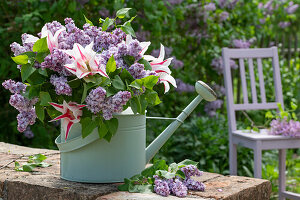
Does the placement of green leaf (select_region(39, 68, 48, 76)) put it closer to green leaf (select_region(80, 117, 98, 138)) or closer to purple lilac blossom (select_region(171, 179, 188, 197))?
green leaf (select_region(80, 117, 98, 138))

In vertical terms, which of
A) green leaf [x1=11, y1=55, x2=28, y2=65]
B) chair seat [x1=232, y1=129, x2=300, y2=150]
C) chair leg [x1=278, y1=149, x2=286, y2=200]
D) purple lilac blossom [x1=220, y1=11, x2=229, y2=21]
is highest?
purple lilac blossom [x1=220, y1=11, x2=229, y2=21]

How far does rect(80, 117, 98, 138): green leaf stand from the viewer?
4.68ft

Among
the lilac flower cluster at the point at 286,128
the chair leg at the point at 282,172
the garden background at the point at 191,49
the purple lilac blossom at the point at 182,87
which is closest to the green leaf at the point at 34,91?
the garden background at the point at 191,49

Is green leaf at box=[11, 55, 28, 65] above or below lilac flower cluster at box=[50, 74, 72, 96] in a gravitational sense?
above

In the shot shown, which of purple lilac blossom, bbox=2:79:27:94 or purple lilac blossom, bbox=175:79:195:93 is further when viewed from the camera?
purple lilac blossom, bbox=175:79:195:93

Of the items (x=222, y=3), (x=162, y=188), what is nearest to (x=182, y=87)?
(x=222, y=3)

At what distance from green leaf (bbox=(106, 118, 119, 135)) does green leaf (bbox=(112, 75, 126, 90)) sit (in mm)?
108

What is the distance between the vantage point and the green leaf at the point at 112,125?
1434mm

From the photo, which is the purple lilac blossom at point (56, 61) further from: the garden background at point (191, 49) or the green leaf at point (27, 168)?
the garden background at point (191, 49)

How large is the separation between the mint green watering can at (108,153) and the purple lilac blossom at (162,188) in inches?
4.2

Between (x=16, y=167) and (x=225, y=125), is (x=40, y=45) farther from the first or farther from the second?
(x=225, y=125)

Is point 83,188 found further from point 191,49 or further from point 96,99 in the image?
point 191,49

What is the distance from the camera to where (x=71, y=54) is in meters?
1.37

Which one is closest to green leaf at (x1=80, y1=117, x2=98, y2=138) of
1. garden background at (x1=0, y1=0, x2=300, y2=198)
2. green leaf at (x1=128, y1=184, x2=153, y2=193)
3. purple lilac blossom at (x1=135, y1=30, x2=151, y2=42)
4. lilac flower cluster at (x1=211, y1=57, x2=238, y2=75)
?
green leaf at (x1=128, y1=184, x2=153, y2=193)
